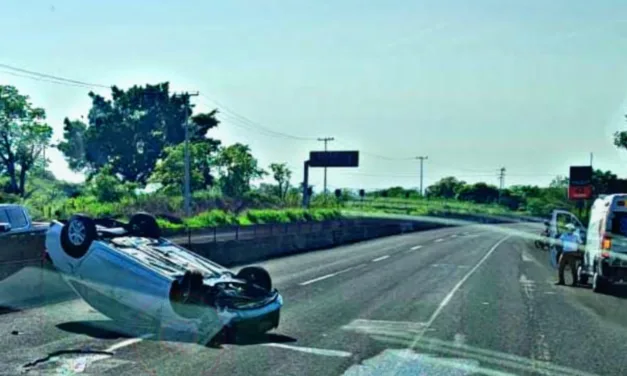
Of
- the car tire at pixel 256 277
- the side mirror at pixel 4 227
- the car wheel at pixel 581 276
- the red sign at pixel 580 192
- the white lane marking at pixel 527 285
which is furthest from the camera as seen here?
the red sign at pixel 580 192

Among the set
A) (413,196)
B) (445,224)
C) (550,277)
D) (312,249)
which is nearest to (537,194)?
(413,196)

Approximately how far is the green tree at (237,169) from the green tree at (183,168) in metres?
1.84

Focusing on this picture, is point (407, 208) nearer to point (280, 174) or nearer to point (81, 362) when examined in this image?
point (280, 174)

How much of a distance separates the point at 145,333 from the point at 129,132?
89.5 metres

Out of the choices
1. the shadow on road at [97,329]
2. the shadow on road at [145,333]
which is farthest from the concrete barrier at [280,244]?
the shadow on road at [145,333]

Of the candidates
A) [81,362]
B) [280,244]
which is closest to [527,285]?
[81,362]

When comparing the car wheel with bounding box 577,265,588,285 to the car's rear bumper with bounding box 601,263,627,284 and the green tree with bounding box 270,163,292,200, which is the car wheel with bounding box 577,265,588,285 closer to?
the car's rear bumper with bounding box 601,263,627,284

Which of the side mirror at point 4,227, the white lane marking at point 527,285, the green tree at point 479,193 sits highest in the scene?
the green tree at point 479,193

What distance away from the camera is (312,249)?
4028 cm

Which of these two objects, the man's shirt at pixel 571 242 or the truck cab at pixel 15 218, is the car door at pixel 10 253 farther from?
the man's shirt at pixel 571 242

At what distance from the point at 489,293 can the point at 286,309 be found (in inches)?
240

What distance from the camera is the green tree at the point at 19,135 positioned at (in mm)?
75625

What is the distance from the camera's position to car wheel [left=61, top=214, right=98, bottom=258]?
12.4 metres

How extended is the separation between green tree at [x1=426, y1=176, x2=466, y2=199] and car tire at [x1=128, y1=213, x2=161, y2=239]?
522 feet
